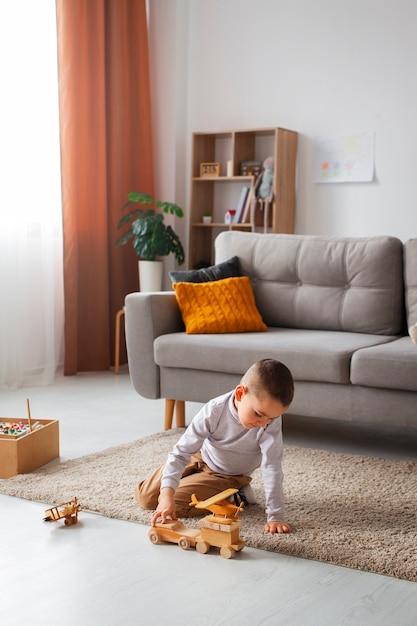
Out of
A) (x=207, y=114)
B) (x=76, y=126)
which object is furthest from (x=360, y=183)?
(x=76, y=126)

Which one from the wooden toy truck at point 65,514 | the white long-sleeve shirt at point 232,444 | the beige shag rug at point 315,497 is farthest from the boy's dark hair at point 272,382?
the wooden toy truck at point 65,514

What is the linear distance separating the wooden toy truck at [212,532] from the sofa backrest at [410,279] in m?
1.65

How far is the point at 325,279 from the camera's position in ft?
12.3

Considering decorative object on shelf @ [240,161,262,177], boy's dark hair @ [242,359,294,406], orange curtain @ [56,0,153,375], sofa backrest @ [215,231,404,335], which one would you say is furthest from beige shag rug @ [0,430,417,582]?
decorative object on shelf @ [240,161,262,177]

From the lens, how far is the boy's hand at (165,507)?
2.21 metres

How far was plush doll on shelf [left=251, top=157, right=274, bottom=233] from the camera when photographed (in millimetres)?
5020

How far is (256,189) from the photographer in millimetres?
5145

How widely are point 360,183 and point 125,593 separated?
11.7 feet

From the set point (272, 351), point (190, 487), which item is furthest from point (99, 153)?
point (190, 487)

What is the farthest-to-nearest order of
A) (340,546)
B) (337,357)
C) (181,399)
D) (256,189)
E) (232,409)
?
1. (256,189)
2. (181,399)
3. (337,357)
4. (232,409)
5. (340,546)

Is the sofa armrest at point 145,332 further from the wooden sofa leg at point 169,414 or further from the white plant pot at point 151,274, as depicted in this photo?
the white plant pot at point 151,274

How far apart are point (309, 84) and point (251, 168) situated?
0.64 meters

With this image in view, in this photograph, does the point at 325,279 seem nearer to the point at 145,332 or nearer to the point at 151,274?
the point at 145,332

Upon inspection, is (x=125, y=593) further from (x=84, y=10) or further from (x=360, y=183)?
(x=84, y=10)
